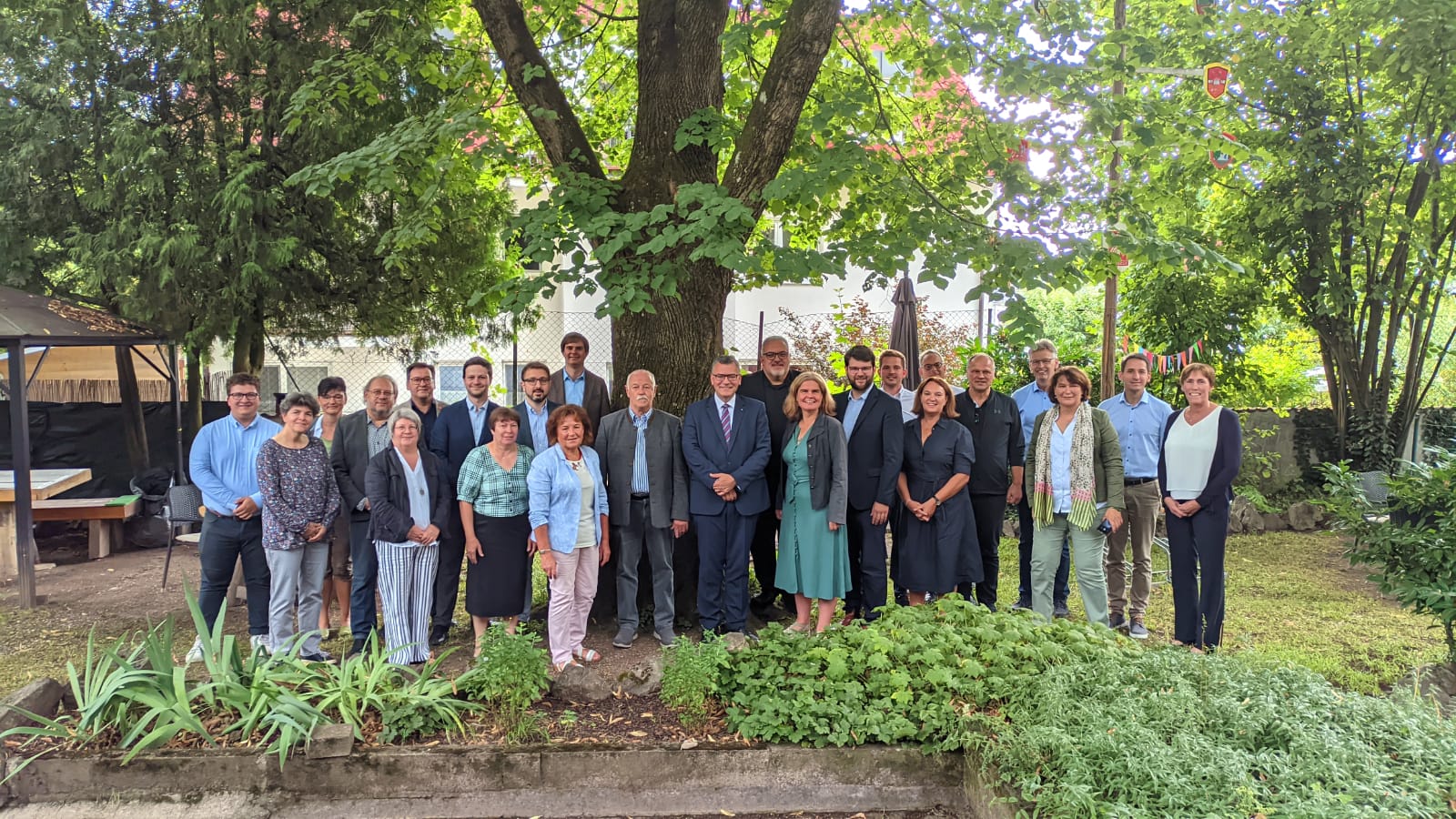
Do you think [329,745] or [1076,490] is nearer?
[329,745]

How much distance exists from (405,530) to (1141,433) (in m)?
5.13

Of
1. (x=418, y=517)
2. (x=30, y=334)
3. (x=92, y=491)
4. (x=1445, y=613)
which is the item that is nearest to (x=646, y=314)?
(x=418, y=517)

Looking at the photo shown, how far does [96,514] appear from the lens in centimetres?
942

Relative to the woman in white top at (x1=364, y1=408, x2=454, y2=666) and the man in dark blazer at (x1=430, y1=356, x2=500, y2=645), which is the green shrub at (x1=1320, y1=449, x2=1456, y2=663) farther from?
the woman in white top at (x1=364, y1=408, x2=454, y2=666)

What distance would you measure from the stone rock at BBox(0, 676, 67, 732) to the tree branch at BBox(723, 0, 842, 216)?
4.56 metres

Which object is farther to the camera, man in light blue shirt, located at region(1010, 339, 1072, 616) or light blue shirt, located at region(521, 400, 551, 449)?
man in light blue shirt, located at region(1010, 339, 1072, 616)

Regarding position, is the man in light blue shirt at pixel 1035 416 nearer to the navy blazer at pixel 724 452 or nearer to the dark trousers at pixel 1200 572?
the dark trousers at pixel 1200 572

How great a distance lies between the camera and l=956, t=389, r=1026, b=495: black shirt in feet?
20.3

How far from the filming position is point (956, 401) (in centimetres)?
637

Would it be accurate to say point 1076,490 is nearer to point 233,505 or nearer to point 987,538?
point 987,538

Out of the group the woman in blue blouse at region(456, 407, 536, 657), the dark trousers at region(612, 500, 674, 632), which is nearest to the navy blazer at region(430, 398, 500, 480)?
the woman in blue blouse at region(456, 407, 536, 657)

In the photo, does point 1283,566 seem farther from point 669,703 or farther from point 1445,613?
point 669,703

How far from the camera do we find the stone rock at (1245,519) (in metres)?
10.5

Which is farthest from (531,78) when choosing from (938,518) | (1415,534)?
(1415,534)
